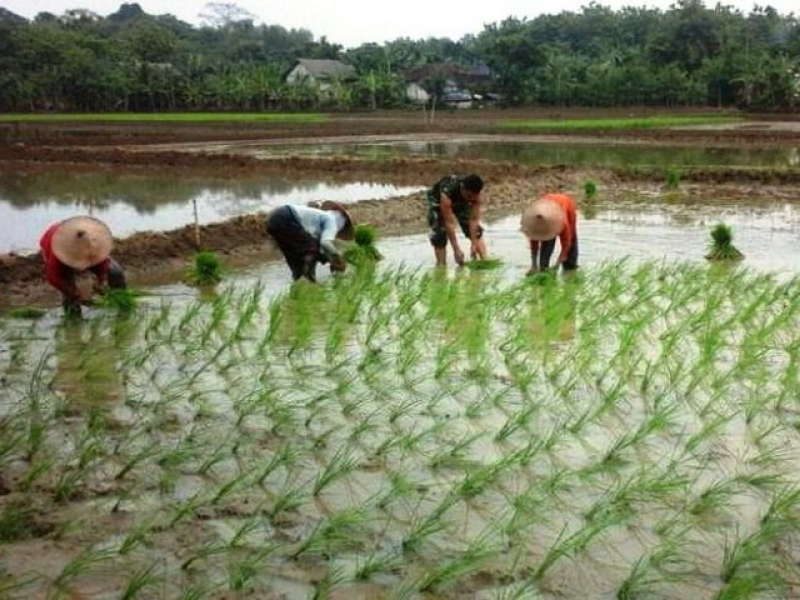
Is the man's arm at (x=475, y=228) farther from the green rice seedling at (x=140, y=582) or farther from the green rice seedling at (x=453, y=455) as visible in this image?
the green rice seedling at (x=140, y=582)

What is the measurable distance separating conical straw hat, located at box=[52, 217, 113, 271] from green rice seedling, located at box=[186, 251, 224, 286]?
1.68 metres

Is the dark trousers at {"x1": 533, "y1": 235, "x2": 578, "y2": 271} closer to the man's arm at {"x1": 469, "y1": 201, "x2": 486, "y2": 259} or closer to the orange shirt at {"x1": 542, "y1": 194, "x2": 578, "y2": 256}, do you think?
the orange shirt at {"x1": 542, "y1": 194, "x2": 578, "y2": 256}

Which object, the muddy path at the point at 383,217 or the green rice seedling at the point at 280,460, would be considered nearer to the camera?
the green rice seedling at the point at 280,460

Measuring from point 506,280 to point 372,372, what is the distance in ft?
9.61

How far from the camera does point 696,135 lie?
2433 cm

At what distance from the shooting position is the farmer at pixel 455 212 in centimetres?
755

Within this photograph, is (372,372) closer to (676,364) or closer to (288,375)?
(288,375)

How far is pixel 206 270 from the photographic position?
7.60 metres

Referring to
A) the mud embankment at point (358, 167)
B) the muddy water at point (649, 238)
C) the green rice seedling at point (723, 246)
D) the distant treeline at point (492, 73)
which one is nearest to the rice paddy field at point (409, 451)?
the green rice seedling at point (723, 246)

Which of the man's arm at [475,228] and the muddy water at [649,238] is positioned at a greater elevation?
the man's arm at [475,228]

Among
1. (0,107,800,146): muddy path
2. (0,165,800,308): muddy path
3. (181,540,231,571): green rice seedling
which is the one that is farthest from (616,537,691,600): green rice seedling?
(0,107,800,146): muddy path

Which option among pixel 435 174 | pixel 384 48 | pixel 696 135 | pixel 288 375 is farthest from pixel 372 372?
pixel 384 48

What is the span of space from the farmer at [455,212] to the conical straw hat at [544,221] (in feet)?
2.28

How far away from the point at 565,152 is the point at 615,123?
8.57m
